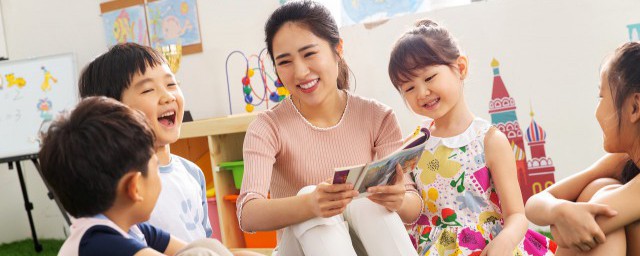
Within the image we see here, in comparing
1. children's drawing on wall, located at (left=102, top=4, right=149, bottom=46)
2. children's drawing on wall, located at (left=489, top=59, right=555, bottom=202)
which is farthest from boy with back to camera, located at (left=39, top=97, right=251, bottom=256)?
children's drawing on wall, located at (left=102, top=4, right=149, bottom=46)

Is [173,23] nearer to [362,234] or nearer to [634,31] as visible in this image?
[634,31]

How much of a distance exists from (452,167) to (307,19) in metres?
0.48

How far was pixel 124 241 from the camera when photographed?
36.3 inches

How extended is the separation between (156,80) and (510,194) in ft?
2.69

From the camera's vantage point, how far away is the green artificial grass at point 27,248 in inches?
134

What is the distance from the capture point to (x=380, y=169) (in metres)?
1.17

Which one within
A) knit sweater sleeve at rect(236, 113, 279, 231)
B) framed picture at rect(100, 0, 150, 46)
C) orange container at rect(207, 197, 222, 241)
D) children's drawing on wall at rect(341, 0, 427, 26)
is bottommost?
orange container at rect(207, 197, 222, 241)

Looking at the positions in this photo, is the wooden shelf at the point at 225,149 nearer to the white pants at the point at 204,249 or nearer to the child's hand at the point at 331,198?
the child's hand at the point at 331,198

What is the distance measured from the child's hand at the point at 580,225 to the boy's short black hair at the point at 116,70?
0.92 metres

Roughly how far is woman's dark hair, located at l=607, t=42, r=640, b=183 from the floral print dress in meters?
0.32

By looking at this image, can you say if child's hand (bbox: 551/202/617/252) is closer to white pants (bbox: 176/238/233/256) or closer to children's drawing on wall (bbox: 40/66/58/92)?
white pants (bbox: 176/238/233/256)

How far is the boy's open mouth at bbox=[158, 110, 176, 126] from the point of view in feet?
4.54

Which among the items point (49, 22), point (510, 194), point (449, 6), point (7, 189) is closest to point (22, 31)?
point (49, 22)

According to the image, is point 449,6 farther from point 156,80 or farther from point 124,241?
point 124,241
